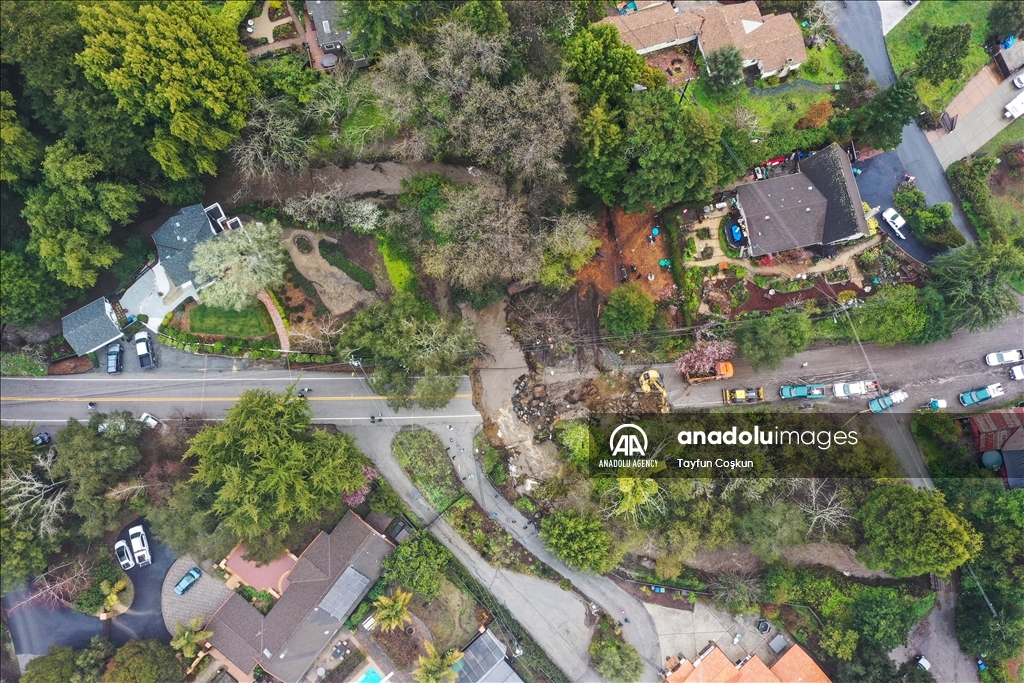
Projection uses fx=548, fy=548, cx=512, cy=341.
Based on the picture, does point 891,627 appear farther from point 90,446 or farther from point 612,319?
point 90,446

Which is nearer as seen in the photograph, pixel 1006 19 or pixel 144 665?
pixel 144 665

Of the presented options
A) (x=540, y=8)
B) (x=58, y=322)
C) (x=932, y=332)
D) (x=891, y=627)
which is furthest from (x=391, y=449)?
(x=932, y=332)

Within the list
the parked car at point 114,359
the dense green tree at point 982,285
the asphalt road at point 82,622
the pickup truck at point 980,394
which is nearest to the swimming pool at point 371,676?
the asphalt road at point 82,622

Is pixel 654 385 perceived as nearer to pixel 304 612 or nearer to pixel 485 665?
pixel 485 665

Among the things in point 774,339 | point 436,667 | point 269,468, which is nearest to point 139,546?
point 269,468

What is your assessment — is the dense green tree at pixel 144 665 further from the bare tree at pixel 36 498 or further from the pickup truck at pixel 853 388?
the pickup truck at pixel 853 388

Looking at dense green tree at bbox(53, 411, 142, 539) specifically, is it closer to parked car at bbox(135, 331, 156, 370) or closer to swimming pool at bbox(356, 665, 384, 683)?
parked car at bbox(135, 331, 156, 370)
